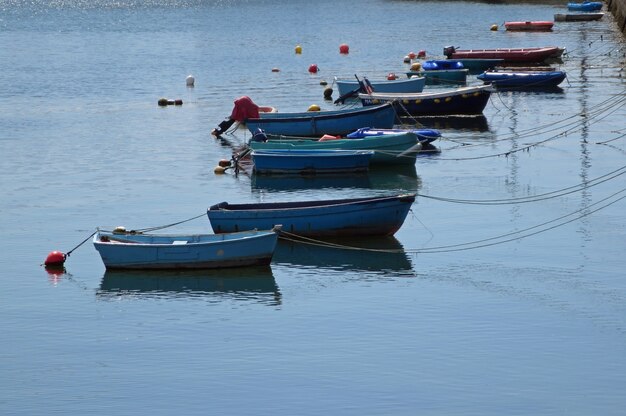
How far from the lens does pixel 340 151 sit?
106ft

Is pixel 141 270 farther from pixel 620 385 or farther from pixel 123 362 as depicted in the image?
pixel 620 385

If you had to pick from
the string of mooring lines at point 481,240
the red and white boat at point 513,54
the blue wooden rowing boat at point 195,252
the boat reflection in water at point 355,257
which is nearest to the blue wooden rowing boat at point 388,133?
the string of mooring lines at point 481,240

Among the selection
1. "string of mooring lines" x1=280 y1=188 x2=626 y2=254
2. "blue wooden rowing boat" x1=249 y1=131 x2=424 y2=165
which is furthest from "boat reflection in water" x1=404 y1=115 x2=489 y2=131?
"string of mooring lines" x1=280 y1=188 x2=626 y2=254

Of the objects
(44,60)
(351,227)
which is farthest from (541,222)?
(44,60)

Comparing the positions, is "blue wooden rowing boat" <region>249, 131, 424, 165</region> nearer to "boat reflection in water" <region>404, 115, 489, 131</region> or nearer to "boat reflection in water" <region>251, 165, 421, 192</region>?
"boat reflection in water" <region>251, 165, 421, 192</region>

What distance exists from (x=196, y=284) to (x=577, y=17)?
55962 mm

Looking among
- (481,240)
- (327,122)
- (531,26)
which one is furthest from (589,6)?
(481,240)

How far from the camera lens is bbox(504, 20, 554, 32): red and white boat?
230 feet

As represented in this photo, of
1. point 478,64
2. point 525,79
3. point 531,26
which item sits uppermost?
point 531,26

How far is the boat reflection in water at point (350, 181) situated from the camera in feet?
103

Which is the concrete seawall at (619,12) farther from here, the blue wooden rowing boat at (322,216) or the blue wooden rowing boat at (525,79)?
the blue wooden rowing boat at (322,216)

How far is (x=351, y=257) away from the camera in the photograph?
25.2 m

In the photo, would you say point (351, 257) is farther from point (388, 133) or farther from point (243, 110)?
point (243, 110)

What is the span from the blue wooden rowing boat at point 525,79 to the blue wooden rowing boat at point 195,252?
84.4 ft
